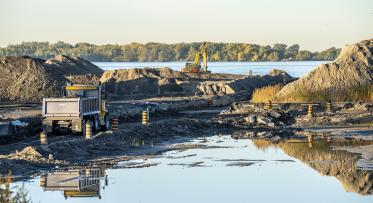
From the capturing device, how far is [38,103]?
74.2 m

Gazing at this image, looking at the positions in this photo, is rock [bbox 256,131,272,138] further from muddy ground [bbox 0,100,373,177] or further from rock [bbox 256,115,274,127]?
rock [bbox 256,115,274,127]

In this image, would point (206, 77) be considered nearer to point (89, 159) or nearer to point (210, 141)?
point (210, 141)

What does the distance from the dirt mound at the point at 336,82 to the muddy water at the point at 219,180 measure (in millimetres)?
30330

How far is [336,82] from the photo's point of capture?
7050 centimetres

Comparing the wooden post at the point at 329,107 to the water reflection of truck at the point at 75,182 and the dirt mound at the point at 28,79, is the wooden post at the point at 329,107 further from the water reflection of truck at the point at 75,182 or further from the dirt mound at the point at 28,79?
the water reflection of truck at the point at 75,182

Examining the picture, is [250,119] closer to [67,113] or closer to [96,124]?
[96,124]

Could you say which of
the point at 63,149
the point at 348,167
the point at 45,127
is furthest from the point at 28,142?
the point at 348,167

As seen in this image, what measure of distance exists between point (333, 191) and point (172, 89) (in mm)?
66058

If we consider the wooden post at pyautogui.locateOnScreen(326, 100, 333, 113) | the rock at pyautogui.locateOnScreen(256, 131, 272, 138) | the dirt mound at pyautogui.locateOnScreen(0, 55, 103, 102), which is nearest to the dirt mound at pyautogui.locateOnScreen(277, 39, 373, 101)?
the wooden post at pyautogui.locateOnScreen(326, 100, 333, 113)

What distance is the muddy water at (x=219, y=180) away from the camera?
2617 centimetres

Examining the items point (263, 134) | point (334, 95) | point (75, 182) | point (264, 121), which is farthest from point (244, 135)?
point (334, 95)

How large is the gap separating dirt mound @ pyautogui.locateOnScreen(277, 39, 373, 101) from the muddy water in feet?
99.5

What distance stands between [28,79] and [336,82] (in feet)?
92.9

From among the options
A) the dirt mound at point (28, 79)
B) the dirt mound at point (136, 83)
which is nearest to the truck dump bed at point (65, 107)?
the dirt mound at point (28, 79)
